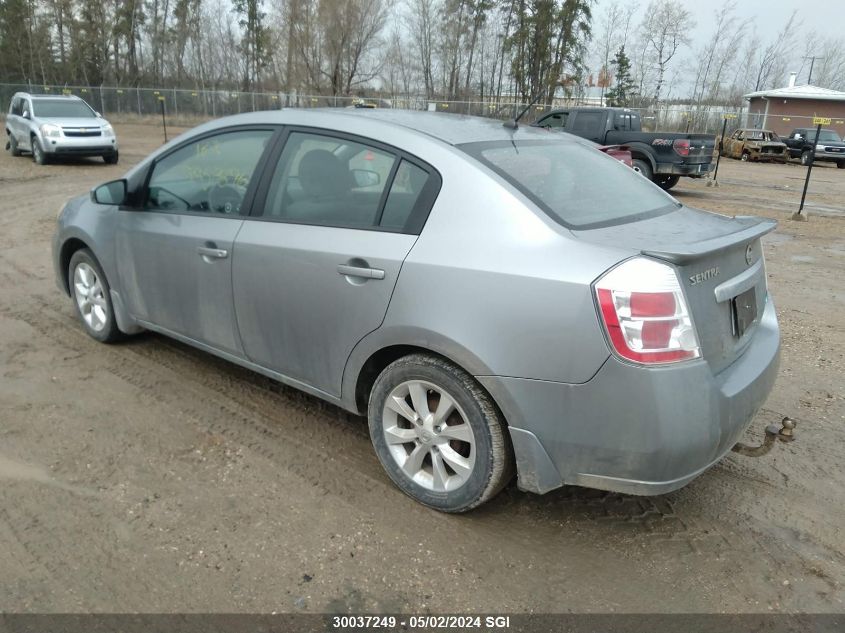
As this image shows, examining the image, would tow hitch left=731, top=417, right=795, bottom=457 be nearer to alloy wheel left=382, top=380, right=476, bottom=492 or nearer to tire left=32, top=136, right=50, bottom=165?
alloy wheel left=382, top=380, right=476, bottom=492

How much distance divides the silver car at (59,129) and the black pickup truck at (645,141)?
11122mm

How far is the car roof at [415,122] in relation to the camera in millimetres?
3182

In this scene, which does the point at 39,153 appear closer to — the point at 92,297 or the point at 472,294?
the point at 92,297

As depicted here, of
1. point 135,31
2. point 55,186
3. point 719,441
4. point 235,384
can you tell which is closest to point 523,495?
point 719,441

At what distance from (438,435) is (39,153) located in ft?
57.5

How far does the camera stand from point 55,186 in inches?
532

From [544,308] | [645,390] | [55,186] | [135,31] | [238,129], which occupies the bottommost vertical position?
[55,186]

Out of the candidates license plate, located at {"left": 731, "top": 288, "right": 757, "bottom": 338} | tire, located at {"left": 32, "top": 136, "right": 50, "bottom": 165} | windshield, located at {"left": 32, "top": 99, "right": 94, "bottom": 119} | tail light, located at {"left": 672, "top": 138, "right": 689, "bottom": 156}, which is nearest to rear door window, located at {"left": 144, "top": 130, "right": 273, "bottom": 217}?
license plate, located at {"left": 731, "top": 288, "right": 757, "bottom": 338}

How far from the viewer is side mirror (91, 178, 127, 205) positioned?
4211 millimetres

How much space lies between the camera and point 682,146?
14812 mm

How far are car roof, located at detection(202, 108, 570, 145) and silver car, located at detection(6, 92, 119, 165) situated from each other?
49.0 ft

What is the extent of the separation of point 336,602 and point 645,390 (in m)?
1.36

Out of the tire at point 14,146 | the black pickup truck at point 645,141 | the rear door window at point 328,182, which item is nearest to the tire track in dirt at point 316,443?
the rear door window at point 328,182

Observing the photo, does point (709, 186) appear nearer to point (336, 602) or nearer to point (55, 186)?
point (55, 186)
